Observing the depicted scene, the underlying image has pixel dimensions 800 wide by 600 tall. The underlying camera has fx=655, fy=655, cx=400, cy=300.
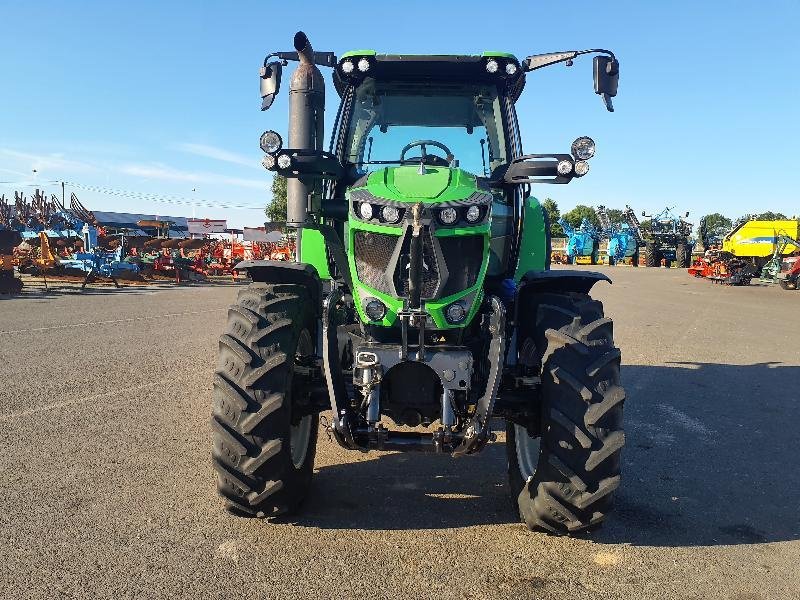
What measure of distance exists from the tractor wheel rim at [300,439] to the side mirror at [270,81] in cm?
206

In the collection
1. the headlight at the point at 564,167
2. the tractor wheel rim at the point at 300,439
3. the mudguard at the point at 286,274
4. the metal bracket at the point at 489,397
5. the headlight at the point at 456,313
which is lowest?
the tractor wheel rim at the point at 300,439

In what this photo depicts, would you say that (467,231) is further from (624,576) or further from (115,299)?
(115,299)

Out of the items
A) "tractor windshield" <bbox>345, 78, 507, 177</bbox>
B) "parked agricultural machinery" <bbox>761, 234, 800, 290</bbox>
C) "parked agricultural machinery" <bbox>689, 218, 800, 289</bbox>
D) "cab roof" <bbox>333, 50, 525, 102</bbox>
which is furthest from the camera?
"parked agricultural machinery" <bbox>689, 218, 800, 289</bbox>

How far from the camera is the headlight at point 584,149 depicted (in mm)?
3805

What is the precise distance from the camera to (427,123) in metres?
4.88

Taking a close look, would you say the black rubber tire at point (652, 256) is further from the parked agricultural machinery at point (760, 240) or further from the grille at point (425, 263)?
the grille at point (425, 263)

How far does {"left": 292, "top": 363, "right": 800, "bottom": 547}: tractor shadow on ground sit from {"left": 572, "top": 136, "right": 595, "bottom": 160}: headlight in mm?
2134

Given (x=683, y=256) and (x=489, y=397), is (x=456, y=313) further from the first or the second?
(x=683, y=256)

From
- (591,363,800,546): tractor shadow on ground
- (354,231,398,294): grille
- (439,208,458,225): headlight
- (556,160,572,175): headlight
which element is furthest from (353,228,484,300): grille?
(591,363,800,546): tractor shadow on ground

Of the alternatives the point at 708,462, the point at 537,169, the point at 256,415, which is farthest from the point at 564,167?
the point at 708,462

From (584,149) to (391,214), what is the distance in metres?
1.25

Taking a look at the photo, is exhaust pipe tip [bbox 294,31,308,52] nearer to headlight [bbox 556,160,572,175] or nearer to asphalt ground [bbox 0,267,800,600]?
headlight [bbox 556,160,572,175]

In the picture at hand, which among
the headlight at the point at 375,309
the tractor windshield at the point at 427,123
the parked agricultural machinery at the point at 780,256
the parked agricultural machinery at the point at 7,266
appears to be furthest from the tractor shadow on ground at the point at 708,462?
the parked agricultural machinery at the point at 780,256

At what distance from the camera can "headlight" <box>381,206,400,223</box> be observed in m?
3.44
